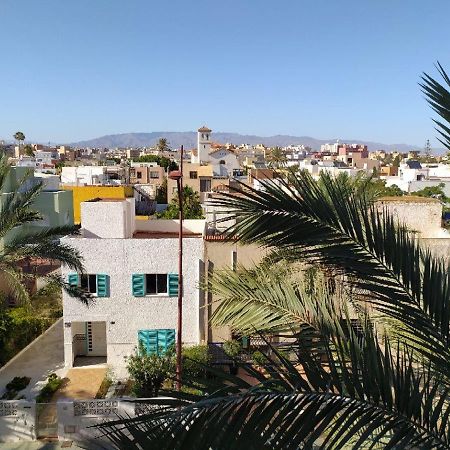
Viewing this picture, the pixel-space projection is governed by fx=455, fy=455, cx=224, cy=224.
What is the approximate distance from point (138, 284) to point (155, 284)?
0.57 metres

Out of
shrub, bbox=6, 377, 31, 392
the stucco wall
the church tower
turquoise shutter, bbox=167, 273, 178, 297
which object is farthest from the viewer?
the church tower

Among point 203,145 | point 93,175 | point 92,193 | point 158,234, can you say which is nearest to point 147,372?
point 158,234

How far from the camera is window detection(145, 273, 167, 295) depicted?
1540 cm

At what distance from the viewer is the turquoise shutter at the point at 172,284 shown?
15.2 m

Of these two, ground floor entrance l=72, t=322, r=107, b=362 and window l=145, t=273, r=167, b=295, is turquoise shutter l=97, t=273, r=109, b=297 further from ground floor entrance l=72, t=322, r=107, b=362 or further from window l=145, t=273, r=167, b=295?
ground floor entrance l=72, t=322, r=107, b=362

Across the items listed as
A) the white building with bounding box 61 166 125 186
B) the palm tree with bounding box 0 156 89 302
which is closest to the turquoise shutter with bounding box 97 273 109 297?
the palm tree with bounding box 0 156 89 302

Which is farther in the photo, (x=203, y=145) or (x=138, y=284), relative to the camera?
(x=203, y=145)

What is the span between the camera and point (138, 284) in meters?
15.3

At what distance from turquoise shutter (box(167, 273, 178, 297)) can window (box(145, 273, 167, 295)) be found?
0.78ft

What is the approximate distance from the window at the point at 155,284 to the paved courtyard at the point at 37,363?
4058 mm

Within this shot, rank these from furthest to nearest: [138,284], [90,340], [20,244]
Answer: [90,340] → [138,284] → [20,244]

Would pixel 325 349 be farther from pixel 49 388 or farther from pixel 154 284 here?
pixel 49 388

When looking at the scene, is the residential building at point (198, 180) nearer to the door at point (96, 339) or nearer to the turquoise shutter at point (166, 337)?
the door at point (96, 339)

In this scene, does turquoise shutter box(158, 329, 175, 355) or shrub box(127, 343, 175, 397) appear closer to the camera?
shrub box(127, 343, 175, 397)
